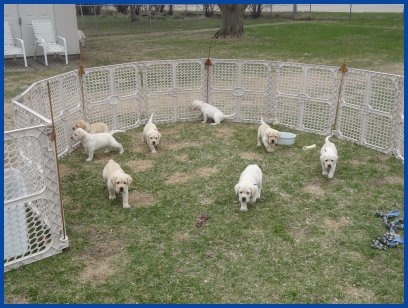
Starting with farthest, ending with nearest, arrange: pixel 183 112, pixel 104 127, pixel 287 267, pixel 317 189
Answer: pixel 183 112 < pixel 104 127 < pixel 317 189 < pixel 287 267

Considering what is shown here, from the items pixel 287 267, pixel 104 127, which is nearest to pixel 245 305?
pixel 287 267

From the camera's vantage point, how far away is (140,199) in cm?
643

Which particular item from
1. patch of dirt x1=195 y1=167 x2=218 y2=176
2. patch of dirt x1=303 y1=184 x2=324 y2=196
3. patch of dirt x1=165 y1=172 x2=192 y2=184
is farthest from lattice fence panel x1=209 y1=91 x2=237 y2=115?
patch of dirt x1=303 y1=184 x2=324 y2=196

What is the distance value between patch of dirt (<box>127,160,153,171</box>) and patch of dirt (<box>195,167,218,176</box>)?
2.79 ft

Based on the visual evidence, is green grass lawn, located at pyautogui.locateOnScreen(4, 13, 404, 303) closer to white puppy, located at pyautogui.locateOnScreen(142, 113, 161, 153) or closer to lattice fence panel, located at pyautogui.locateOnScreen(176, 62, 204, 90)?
white puppy, located at pyautogui.locateOnScreen(142, 113, 161, 153)

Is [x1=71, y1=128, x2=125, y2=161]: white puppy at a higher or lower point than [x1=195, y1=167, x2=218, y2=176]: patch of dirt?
higher

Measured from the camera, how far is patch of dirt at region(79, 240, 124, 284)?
478cm

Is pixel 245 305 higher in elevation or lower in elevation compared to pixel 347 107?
lower

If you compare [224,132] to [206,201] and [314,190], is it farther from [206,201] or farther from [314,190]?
[206,201]

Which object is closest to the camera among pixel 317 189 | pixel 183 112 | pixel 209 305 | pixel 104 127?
pixel 209 305

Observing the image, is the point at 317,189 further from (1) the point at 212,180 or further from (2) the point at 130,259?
(2) the point at 130,259

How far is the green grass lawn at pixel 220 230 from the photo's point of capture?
4.61 metres

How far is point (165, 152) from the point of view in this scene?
26.8 ft

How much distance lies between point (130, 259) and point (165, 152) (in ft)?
10.9
